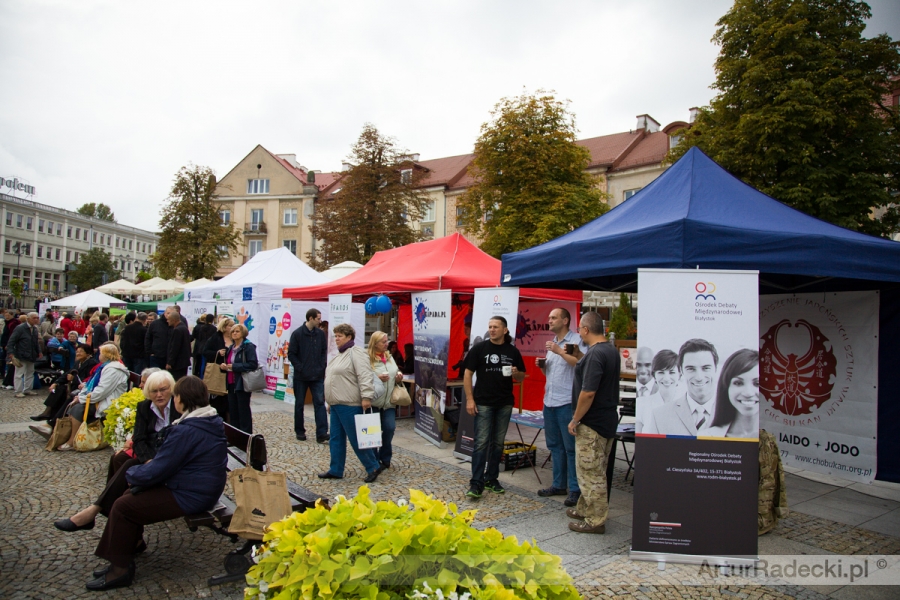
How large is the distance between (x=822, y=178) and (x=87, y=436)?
1760 cm

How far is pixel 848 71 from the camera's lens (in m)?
15.3

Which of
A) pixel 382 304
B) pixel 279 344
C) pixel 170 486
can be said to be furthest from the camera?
pixel 279 344

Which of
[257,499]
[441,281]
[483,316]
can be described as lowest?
[257,499]

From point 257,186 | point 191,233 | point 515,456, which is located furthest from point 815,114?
point 257,186

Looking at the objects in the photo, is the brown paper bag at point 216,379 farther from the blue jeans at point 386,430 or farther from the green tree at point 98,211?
the green tree at point 98,211

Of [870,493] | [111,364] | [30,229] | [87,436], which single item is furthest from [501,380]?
[30,229]

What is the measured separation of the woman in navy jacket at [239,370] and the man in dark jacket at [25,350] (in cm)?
688

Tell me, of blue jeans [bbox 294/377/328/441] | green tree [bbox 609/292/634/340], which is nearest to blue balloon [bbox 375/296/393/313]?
blue jeans [bbox 294/377/328/441]

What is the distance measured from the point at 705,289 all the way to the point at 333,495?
12.6ft

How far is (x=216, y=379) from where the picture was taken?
7320mm

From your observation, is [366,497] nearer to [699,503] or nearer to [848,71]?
[699,503]

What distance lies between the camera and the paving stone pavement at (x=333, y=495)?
3545 millimetres

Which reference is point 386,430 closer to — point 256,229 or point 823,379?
point 823,379

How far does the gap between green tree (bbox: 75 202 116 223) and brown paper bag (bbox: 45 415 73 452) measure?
330ft
